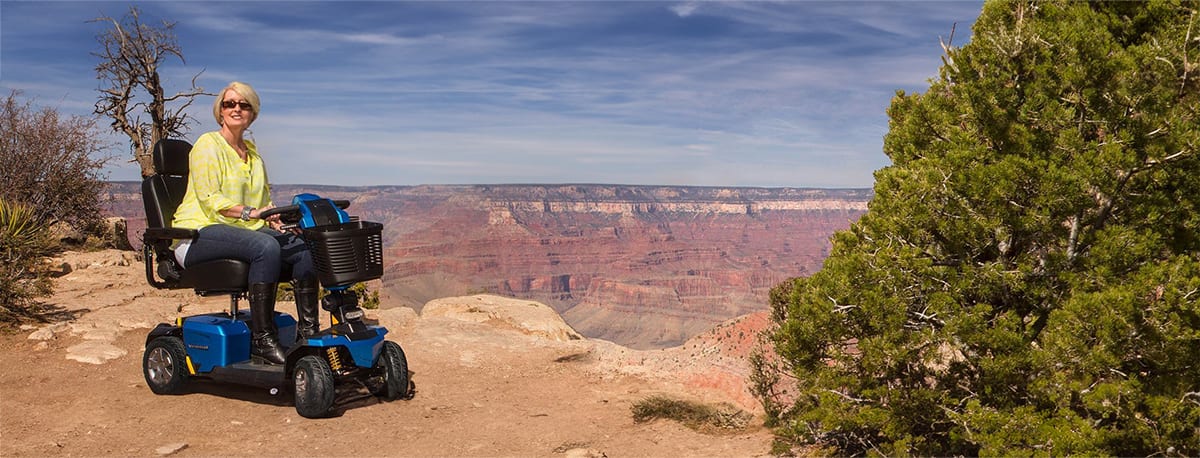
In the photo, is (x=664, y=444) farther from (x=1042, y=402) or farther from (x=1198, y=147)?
(x=1198, y=147)

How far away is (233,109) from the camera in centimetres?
650

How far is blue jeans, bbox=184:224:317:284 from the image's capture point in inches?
249

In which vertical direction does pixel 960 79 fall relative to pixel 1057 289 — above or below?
above

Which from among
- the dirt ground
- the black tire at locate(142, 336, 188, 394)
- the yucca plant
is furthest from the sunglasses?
the yucca plant

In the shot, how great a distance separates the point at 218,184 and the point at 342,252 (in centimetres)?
123

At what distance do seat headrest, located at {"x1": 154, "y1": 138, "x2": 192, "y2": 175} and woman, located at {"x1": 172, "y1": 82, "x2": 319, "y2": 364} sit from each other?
0.48 m

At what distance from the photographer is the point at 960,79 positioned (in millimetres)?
5055

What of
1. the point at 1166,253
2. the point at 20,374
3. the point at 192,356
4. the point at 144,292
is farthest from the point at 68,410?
the point at 1166,253

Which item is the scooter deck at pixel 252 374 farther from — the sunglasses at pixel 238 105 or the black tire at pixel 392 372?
the sunglasses at pixel 238 105

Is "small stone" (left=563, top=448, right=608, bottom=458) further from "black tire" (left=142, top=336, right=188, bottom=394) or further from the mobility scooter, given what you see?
"black tire" (left=142, top=336, right=188, bottom=394)

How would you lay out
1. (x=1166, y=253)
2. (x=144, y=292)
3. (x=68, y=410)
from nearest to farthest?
1. (x=1166, y=253)
2. (x=68, y=410)
3. (x=144, y=292)

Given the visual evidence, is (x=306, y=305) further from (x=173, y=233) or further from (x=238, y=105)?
(x=238, y=105)

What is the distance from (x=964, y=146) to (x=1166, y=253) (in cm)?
117

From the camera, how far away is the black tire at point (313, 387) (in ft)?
20.6
